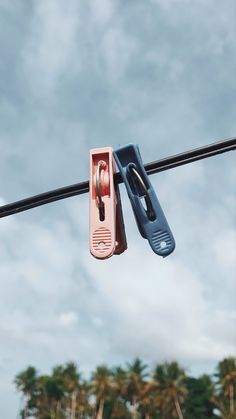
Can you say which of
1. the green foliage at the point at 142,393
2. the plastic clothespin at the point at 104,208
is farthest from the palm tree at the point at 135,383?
the plastic clothespin at the point at 104,208

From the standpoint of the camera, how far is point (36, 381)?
6112 centimetres

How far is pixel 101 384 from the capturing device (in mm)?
51188

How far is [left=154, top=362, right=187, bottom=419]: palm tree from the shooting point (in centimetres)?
Answer: 5062

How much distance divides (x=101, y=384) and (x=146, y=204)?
52.1m

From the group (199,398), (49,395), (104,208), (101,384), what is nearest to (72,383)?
(101,384)

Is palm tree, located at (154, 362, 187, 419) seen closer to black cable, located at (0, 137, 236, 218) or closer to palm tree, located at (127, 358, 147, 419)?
palm tree, located at (127, 358, 147, 419)

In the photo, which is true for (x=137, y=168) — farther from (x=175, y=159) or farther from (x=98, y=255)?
(x=98, y=255)

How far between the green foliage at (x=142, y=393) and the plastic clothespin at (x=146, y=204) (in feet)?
163

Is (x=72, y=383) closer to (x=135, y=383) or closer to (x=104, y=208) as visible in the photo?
(x=135, y=383)

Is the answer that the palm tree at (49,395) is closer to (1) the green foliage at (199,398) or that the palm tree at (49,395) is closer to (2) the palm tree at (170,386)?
(2) the palm tree at (170,386)

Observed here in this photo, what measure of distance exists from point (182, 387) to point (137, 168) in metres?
52.5

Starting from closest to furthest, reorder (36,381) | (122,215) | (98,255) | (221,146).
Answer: (221,146) < (98,255) < (122,215) < (36,381)

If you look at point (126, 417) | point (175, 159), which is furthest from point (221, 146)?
point (126, 417)

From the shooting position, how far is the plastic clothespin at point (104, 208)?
1927 millimetres
